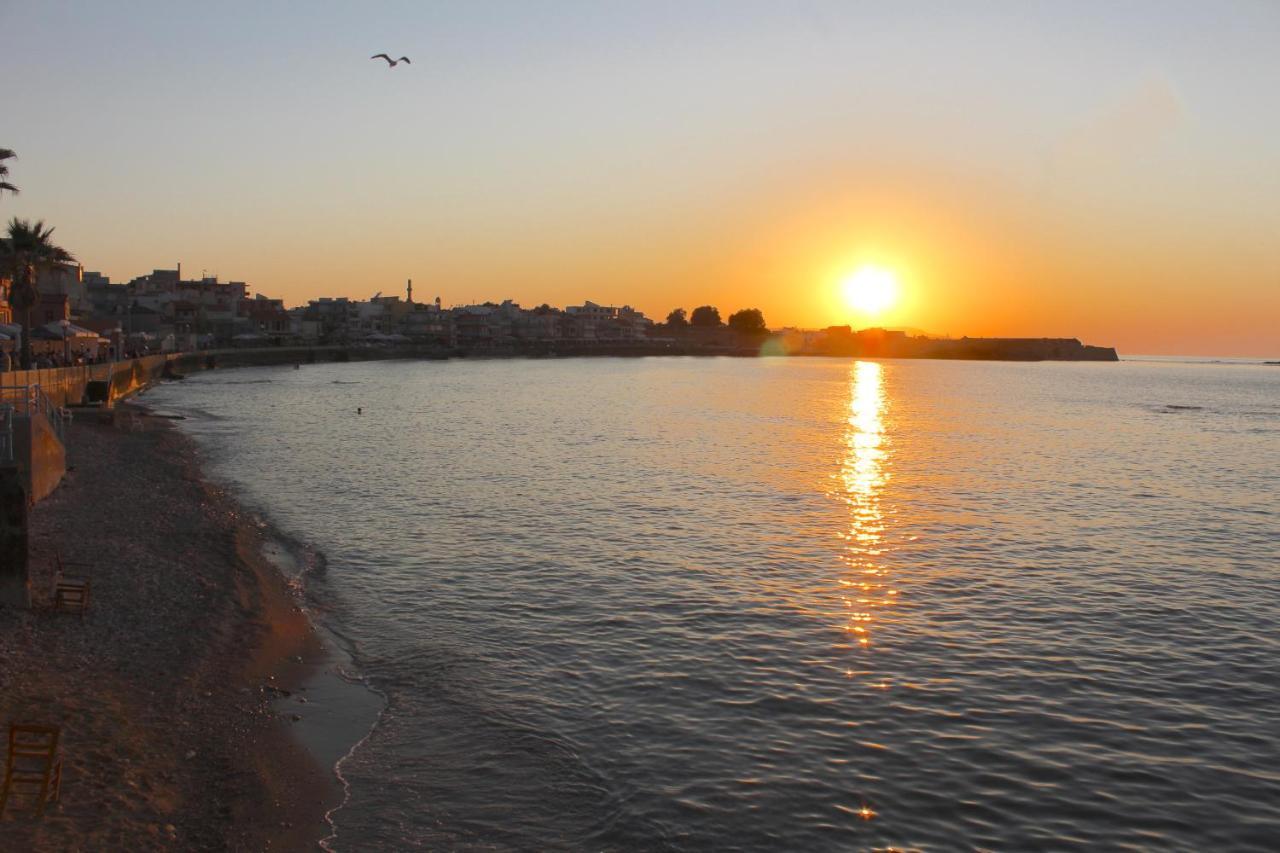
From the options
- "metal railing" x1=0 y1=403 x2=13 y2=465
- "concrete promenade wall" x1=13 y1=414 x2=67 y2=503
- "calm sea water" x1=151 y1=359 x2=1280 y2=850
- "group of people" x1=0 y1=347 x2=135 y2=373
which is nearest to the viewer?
"calm sea water" x1=151 y1=359 x2=1280 y2=850

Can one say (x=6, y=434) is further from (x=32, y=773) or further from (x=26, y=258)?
(x=26, y=258)

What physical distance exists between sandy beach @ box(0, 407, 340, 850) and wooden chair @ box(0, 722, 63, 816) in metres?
0.20

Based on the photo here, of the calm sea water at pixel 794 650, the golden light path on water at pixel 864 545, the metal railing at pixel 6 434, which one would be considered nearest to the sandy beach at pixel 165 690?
the calm sea water at pixel 794 650

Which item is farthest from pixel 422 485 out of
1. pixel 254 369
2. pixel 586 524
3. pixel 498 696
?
pixel 254 369

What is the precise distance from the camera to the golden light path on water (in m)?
19.4

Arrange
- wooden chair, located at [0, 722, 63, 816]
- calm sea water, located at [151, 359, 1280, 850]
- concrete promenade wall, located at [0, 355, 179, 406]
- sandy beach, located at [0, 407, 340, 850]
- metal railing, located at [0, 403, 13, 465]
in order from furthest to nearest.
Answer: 1. concrete promenade wall, located at [0, 355, 179, 406]
2. metal railing, located at [0, 403, 13, 465]
3. calm sea water, located at [151, 359, 1280, 850]
4. sandy beach, located at [0, 407, 340, 850]
5. wooden chair, located at [0, 722, 63, 816]

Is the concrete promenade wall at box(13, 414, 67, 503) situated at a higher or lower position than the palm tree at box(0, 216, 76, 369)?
lower

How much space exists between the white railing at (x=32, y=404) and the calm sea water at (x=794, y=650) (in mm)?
6816

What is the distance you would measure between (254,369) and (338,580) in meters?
128

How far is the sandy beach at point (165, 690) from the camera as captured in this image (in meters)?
10.5

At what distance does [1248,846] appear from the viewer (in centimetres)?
1133

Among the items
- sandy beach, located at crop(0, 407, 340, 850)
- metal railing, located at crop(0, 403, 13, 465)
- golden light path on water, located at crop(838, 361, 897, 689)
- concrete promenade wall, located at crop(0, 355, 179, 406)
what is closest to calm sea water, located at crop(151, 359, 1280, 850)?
golden light path on water, located at crop(838, 361, 897, 689)

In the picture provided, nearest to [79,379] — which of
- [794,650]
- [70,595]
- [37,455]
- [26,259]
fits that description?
[26,259]

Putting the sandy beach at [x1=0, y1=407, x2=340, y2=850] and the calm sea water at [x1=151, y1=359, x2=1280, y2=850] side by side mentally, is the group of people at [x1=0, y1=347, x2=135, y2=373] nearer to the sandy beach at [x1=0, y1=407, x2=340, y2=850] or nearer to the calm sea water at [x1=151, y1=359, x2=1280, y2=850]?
the calm sea water at [x1=151, y1=359, x2=1280, y2=850]
